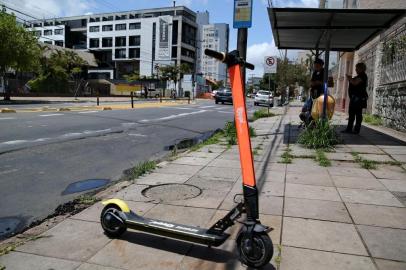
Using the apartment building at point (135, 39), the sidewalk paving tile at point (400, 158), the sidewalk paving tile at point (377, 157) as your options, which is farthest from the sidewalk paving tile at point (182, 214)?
the apartment building at point (135, 39)

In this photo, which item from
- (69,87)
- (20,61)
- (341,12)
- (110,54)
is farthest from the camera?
(110,54)

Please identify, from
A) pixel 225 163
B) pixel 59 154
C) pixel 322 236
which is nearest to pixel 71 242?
pixel 322 236

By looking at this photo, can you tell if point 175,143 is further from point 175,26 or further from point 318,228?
point 175,26

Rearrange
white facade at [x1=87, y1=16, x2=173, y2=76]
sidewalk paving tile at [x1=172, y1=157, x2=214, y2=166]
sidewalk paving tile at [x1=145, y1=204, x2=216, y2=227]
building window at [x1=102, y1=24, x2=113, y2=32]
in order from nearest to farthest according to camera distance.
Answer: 1. sidewalk paving tile at [x1=145, y1=204, x2=216, y2=227]
2. sidewalk paving tile at [x1=172, y1=157, x2=214, y2=166]
3. white facade at [x1=87, y1=16, x2=173, y2=76]
4. building window at [x1=102, y1=24, x2=113, y2=32]

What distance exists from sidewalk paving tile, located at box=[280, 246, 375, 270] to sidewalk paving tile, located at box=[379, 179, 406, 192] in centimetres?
255

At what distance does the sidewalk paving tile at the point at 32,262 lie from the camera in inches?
125

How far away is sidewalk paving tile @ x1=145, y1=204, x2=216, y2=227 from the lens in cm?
419

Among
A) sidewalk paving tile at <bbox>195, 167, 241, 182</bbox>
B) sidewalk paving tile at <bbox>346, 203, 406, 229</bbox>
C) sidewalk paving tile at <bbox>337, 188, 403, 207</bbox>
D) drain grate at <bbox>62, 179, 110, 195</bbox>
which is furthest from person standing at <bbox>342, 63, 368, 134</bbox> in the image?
drain grate at <bbox>62, 179, 110, 195</bbox>

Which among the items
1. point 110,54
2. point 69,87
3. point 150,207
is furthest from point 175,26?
point 150,207

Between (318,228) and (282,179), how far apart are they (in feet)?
6.77

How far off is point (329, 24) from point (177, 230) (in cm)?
784

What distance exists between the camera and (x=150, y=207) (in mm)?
4641

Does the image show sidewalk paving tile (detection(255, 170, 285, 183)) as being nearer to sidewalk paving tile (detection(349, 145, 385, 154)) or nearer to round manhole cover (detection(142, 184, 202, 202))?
round manhole cover (detection(142, 184, 202, 202))

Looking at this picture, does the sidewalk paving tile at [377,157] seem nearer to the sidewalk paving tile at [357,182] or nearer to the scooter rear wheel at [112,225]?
the sidewalk paving tile at [357,182]
